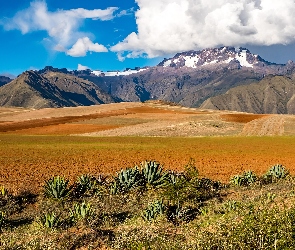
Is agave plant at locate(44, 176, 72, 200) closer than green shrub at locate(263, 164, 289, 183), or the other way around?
agave plant at locate(44, 176, 72, 200)

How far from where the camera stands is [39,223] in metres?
15.2

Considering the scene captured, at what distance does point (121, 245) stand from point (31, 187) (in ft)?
41.8

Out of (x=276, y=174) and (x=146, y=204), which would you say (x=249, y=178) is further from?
(x=146, y=204)

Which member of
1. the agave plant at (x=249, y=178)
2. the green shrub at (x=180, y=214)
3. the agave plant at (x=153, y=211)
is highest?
the agave plant at (x=249, y=178)

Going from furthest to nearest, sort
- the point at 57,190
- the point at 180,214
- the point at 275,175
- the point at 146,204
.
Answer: the point at 275,175
the point at 57,190
the point at 146,204
the point at 180,214

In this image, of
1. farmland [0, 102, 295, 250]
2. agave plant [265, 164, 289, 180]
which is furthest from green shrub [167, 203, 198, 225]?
agave plant [265, 164, 289, 180]

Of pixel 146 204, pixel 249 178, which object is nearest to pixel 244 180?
pixel 249 178

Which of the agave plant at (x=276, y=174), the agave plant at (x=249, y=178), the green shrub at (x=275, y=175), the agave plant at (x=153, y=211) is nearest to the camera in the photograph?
the agave plant at (x=153, y=211)

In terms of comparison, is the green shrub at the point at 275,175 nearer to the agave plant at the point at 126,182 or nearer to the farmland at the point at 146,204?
→ the farmland at the point at 146,204

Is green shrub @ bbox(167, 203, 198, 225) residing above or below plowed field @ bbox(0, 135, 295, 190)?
below

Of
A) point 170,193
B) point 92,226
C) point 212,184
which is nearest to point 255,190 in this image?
point 212,184

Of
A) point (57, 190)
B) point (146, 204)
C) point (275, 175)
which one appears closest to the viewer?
point (146, 204)

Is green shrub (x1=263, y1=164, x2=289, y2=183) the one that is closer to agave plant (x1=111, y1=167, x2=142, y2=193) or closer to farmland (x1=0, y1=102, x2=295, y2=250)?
farmland (x1=0, y1=102, x2=295, y2=250)

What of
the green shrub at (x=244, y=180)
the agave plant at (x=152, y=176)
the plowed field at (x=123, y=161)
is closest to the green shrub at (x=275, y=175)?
the green shrub at (x=244, y=180)
